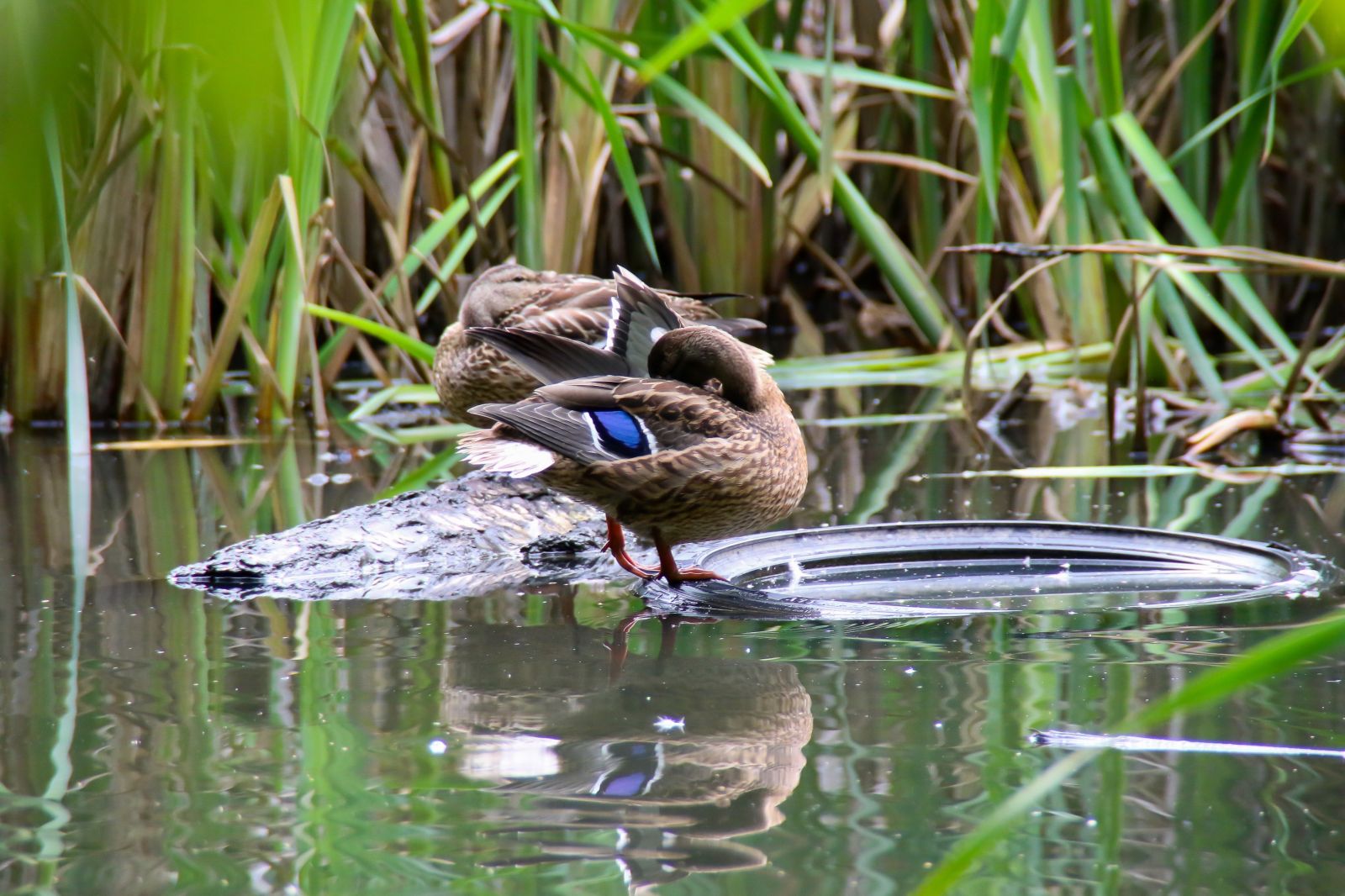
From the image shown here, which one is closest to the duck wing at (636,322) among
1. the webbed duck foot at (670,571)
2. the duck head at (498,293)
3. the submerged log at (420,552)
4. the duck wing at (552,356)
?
the duck wing at (552,356)

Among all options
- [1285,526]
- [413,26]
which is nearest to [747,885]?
[1285,526]

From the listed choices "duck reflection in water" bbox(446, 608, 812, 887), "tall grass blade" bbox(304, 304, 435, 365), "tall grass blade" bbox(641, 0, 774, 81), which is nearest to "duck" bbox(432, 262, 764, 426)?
"tall grass blade" bbox(304, 304, 435, 365)

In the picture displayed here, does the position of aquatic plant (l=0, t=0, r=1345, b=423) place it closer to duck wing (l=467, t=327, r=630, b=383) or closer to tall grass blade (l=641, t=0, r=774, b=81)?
duck wing (l=467, t=327, r=630, b=383)

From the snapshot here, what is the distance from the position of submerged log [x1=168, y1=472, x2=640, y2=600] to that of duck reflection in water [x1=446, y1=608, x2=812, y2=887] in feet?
1.33

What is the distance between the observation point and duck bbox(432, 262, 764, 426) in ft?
13.2

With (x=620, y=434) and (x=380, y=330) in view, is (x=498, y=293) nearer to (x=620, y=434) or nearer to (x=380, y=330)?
(x=380, y=330)

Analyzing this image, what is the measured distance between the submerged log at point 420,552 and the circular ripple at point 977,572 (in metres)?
0.31

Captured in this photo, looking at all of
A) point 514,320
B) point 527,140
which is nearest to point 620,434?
point 514,320

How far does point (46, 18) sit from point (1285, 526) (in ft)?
11.0

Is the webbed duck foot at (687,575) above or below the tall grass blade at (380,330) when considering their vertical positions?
below

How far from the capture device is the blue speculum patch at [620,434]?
9.30 ft

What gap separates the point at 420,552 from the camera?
3.13 m

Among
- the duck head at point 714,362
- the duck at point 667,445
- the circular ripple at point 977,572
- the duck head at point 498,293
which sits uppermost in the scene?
the duck head at point 498,293

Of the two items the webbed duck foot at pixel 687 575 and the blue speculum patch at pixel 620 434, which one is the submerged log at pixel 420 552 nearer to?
the webbed duck foot at pixel 687 575
